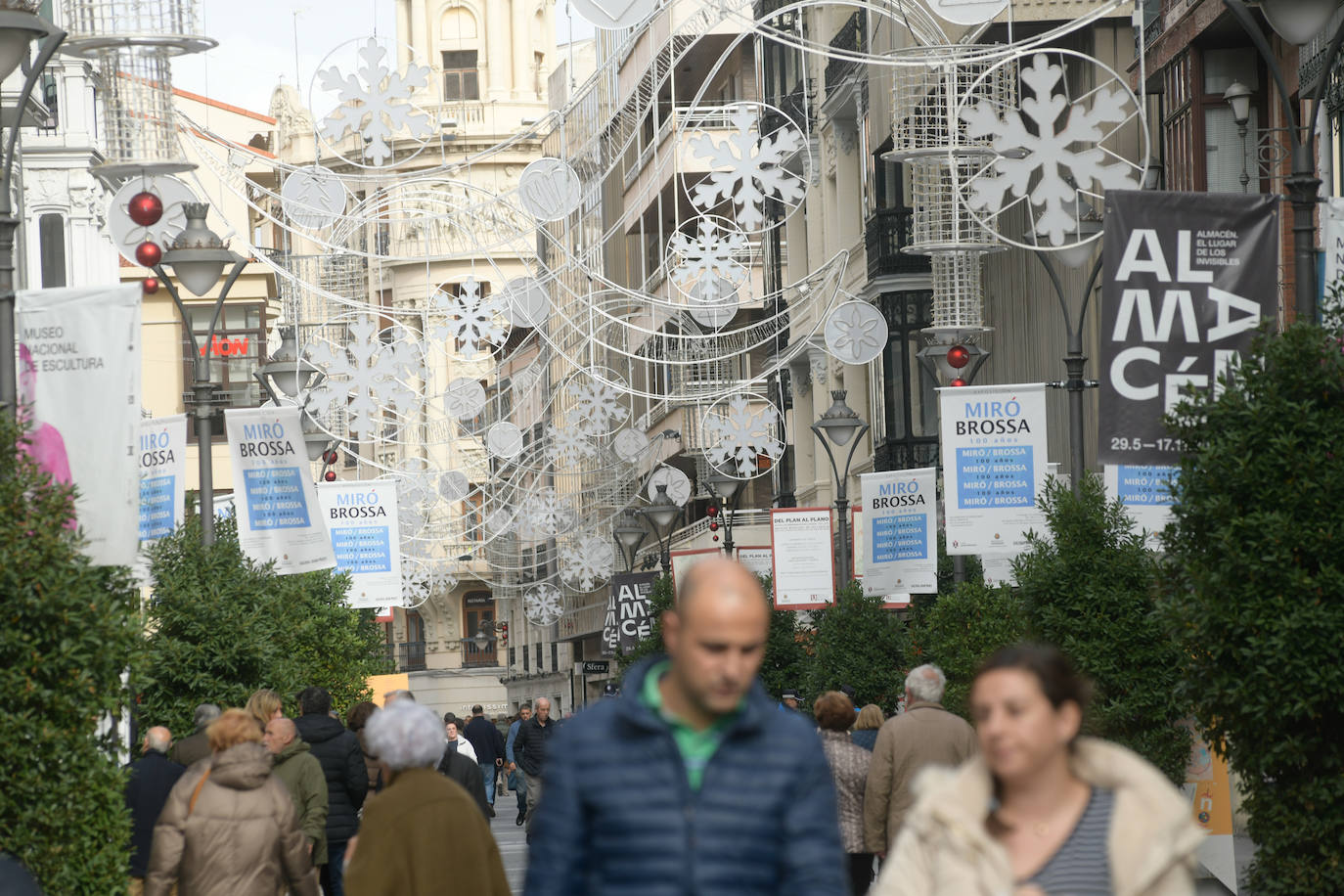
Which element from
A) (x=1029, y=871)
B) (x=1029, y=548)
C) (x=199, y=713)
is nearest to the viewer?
(x=1029, y=871)

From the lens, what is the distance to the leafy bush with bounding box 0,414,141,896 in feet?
37.6

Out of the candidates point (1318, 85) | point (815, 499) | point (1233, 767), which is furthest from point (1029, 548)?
point (815, 499)

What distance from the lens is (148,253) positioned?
2019cm

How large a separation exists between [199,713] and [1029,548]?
10.7 meters

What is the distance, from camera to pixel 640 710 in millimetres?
5410

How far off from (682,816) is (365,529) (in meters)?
26.2

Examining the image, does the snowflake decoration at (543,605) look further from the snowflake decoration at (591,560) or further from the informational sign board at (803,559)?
the informational sign board at (803,559)

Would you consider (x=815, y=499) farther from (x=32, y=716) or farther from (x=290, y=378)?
(x=32, y=716)

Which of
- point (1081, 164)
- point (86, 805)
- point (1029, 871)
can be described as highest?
point (1081, 164)

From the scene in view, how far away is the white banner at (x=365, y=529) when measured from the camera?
A: 31.2 meters

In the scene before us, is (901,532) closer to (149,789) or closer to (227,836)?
(149,789)

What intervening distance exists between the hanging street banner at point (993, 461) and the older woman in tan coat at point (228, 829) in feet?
40.4

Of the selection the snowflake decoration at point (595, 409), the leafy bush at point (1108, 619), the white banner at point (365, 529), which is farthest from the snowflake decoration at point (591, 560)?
the leafy bush at point (1108, 619)

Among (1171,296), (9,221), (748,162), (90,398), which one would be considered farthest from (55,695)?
(748,162)
